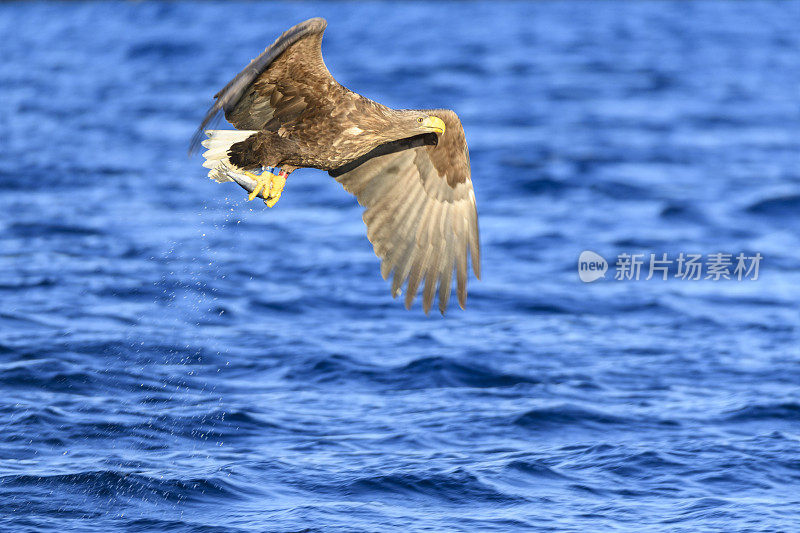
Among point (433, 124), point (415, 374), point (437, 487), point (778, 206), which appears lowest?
point (437, 487)

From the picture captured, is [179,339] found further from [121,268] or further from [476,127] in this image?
[476,127]

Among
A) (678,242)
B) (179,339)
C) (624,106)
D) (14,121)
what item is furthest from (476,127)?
(179,339)

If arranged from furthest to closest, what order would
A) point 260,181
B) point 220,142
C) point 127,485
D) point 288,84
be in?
point 127,485 → point 260,181 → point 220,142 → point 288,84

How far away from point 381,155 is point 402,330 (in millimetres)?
3617

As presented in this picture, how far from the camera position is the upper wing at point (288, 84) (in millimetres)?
5945

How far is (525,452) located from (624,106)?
13.6m

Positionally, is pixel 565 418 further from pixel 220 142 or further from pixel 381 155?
pixel 220 142

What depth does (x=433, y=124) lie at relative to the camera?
694 cm

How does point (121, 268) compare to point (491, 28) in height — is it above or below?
below

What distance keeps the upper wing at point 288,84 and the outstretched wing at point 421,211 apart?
41.2 inches

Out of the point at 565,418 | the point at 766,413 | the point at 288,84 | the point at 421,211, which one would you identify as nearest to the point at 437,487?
the point at 565,418

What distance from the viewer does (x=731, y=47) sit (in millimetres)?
26125

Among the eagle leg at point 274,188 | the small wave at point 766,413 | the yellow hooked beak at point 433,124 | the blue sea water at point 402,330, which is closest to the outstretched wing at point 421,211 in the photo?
the yellow hooked beak at point 433,124

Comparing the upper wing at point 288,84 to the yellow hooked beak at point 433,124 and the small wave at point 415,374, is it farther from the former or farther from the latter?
the small wave at point 415,374
